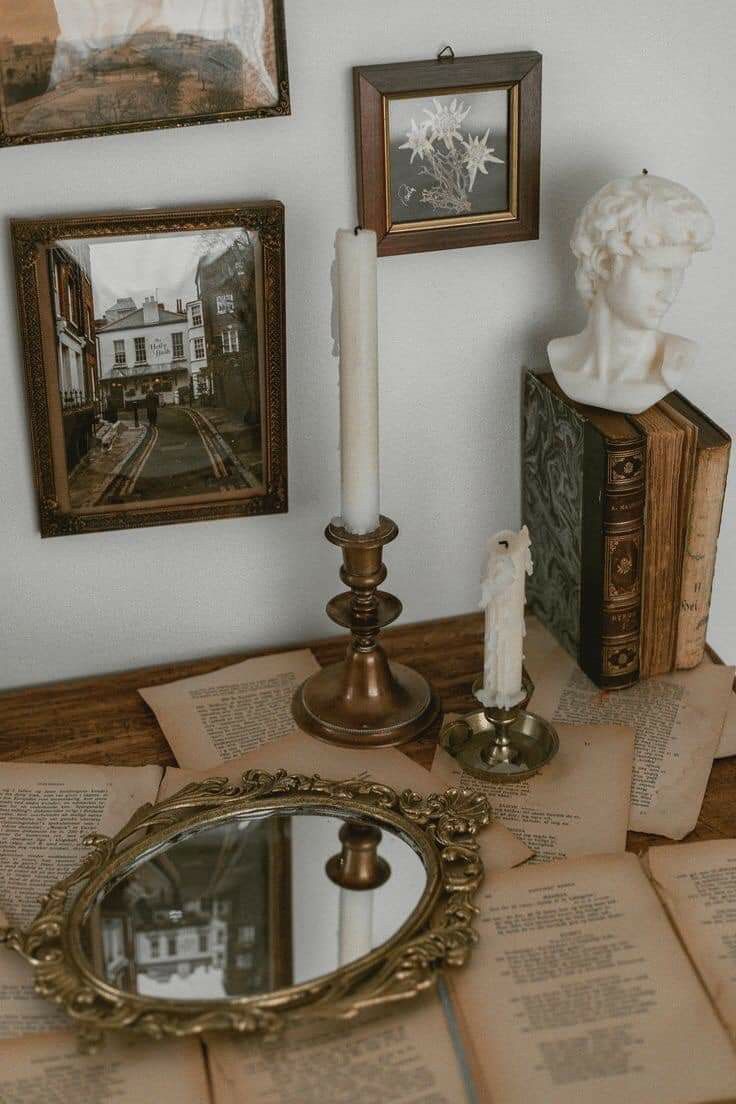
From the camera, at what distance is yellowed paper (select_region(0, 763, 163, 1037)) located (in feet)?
2.89

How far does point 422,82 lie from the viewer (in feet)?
3.42

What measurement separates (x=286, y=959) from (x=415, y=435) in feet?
1.74

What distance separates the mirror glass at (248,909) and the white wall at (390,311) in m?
0.31

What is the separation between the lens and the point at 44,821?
39.7 inches

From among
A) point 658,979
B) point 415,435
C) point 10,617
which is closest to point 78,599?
point 10,617

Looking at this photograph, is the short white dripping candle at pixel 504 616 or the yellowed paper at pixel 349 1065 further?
the short white dripping candle at pixel 504 616

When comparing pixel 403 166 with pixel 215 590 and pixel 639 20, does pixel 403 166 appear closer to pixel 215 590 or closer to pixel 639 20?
pixel 639 20

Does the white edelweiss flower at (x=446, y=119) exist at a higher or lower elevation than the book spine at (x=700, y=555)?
higher

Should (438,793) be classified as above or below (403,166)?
below

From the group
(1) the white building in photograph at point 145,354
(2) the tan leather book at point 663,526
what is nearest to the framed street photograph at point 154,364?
(1) the white building in photograph at point 145,354

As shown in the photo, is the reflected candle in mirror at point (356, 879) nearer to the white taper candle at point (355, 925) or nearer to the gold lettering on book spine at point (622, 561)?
the white taper candle at point (355, 925)

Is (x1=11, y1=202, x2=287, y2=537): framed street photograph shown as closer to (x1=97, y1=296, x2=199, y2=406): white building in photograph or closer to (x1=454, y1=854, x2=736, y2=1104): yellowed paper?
(x1=97, y1=296, x2=199, y2=406): white building in photograph

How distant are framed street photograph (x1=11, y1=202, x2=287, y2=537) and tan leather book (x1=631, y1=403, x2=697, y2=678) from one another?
1.07ft

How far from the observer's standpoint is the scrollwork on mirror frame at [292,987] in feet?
2.65
